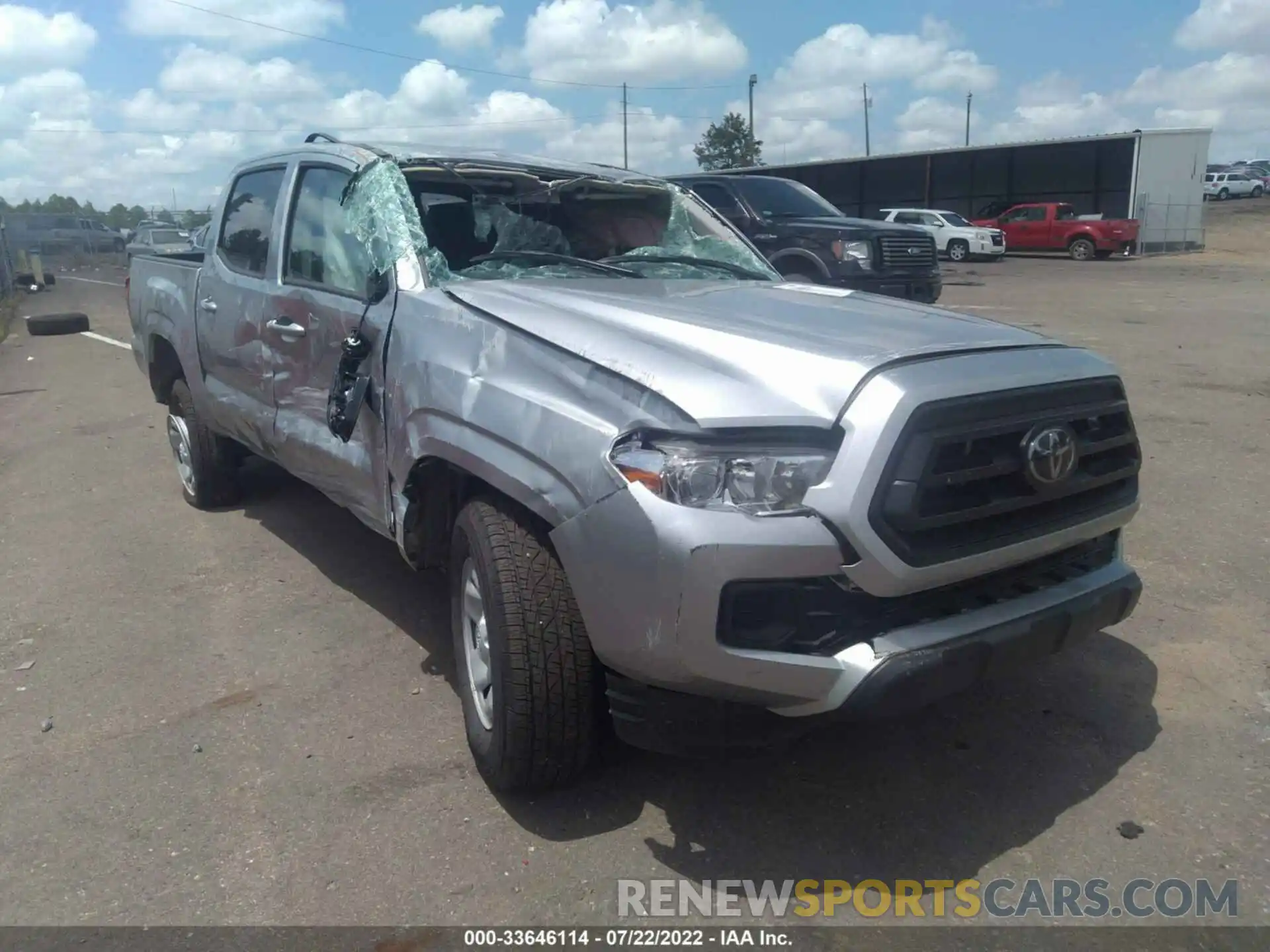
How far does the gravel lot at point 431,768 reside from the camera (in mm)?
2863

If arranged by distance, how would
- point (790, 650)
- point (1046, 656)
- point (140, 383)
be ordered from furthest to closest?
1. point (140, 383)
2. point (1046, 656)
3. point (790, 650)

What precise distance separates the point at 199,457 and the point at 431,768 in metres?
3.38

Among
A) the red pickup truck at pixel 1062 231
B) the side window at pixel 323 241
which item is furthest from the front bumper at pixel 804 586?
the red pickup truck at pixel 1062 231

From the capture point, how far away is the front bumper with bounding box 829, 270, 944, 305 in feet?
36.2

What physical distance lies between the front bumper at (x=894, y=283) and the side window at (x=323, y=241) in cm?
723

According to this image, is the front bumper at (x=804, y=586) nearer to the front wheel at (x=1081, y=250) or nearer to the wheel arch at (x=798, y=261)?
the wheel arch at (x=798, y=261)

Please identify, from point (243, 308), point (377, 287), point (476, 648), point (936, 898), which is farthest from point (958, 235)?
point (936, 898)

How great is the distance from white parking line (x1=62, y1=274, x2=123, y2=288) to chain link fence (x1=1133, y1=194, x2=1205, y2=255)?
30.5 m

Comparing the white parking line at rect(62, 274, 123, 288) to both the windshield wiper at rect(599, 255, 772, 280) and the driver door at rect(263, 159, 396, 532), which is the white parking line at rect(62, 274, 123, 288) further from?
the windshield wiper at rect(599, 255, 772, 280)

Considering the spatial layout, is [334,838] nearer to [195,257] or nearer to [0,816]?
[0,816]

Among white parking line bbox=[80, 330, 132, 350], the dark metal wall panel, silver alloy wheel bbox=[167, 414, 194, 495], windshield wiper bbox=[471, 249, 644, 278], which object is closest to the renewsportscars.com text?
windshield wiper bbox=[471, 249, 644, 278]

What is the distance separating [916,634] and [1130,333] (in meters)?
12.1

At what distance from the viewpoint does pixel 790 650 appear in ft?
8.43
